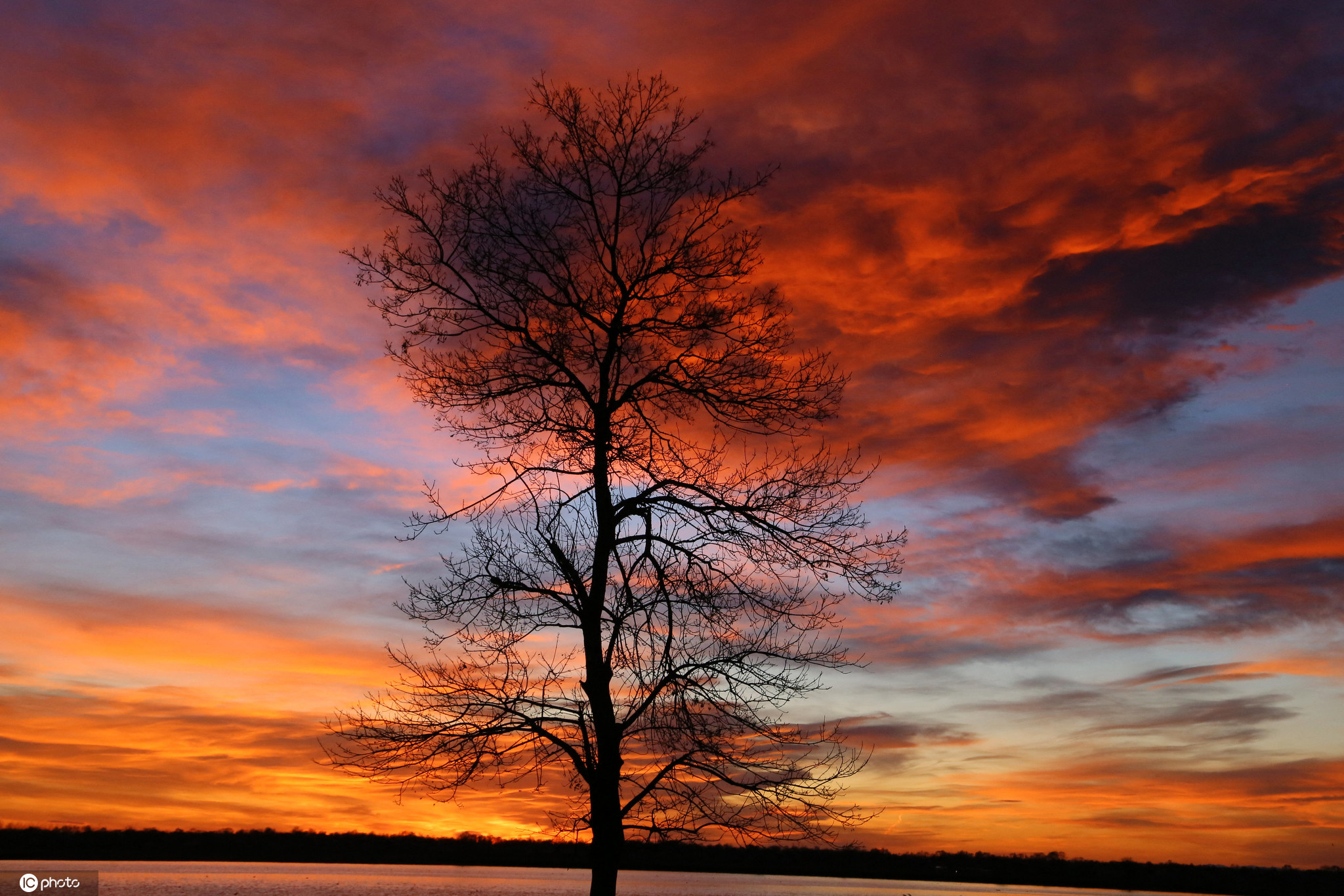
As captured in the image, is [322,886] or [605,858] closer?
[605,858]

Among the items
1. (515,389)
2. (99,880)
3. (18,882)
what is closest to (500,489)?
(515,389)

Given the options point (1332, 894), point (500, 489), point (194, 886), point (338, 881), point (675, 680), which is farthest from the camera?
point (1332, 894)

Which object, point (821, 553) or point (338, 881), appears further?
point (338, 881)

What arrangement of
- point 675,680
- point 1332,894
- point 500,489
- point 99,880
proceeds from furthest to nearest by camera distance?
point 1332,894 → point 99,880 → point 500,489 → point 675,680

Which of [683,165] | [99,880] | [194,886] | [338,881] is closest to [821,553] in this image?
[683,165]

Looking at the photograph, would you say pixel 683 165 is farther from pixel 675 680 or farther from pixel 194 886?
pixel 194 886

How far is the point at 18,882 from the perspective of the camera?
1505 inches

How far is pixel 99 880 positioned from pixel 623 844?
140ft

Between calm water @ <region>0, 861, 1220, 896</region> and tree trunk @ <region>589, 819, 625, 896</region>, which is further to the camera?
calm water @ <region>0, 861, 1220, 896</region>

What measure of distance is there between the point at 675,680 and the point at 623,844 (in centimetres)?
198

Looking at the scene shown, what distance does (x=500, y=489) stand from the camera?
38.2ft

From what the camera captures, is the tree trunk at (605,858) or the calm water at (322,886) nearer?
the tree trunk at (605,858)

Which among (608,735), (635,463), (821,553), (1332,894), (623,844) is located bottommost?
(1332,894)

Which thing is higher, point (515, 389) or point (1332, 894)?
point (515, 389)
